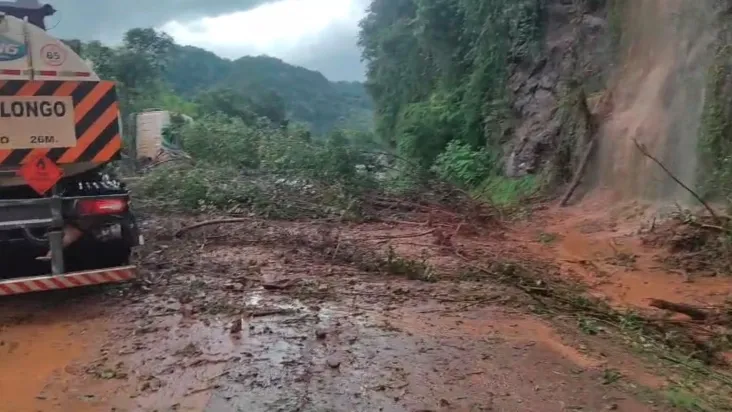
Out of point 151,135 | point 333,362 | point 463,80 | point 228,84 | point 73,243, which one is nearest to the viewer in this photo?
point 333,362

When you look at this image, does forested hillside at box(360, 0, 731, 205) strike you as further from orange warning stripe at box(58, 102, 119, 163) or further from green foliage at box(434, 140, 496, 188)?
orange warning stripe at box(58, 102, 119, 163)

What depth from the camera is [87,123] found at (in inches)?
228

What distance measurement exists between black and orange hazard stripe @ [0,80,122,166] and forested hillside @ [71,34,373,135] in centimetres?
1624

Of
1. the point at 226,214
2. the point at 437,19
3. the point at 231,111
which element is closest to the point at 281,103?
the point at 231,111

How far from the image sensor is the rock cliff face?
15539mm

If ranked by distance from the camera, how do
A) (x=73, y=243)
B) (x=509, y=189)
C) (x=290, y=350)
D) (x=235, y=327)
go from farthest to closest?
1. (x=509, y=189)
2. (x=73, y=243)
3. (x=235, y=327)
4. (x=290, y=350)

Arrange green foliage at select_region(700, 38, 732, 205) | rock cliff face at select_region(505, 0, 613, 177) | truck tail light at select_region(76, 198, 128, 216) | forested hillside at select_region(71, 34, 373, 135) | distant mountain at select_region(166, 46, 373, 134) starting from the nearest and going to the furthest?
truck tail light at select_region(76, 198, 128, 216)
green foliage at select_region(700, 38, 732, 205)
rock cliff face at select_region(505, 0, 613, 177)
forested hillside at select_region(71, 34, 373, 135)
distant mountain at select_region(166, 46, 373, 134)

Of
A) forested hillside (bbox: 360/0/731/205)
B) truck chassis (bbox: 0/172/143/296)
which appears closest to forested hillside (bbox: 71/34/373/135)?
forested hillside (bbox: 360/0/731/205)

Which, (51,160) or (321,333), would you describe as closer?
(321,333)

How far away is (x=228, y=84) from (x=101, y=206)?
6007 centimetres

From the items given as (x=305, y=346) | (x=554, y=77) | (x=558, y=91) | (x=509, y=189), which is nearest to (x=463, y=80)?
(x=554, y=77)

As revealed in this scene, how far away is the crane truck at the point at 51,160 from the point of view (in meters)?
5.48

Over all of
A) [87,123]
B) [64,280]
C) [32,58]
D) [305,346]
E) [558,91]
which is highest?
[558,91]

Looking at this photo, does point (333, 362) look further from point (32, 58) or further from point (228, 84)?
point (228, 84)
